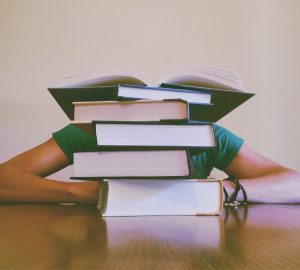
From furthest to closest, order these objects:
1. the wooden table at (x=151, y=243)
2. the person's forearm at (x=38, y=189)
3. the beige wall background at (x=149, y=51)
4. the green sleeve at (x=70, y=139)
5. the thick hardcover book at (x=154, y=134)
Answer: the beige wall background at (x=149, y=51) → the green sleeve at (x=70, y=139) → the person's forearm at (x=38, y=189) → the thick hardcover book at (x=154, y=134) → the wooden table at (x=151, y=243)

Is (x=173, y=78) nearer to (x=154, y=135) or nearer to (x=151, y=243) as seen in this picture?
(x=154, y=135)

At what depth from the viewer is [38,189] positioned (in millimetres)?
951

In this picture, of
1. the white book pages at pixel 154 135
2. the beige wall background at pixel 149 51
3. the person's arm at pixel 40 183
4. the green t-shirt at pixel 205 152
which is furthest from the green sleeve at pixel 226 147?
the white book pages at pixel 154 135

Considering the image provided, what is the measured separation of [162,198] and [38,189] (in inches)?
19.3

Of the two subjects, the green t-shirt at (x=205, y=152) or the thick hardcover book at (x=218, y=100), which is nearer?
the thick hardcover book at (x=218, y=100)

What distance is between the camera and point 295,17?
1590 mm

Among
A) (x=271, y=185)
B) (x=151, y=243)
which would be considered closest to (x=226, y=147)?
(x=271, y=185)

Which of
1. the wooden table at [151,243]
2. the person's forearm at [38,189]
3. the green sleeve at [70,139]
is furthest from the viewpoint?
the green sleeve at [70,139]

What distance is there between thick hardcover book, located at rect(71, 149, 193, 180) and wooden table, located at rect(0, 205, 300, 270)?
0.27 feet

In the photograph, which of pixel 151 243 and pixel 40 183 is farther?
pixel 40 183

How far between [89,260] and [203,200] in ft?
1.10

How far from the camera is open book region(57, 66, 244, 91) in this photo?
61 cm

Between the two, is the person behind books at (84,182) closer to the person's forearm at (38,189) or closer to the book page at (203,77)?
the person's forearm at (38,189)

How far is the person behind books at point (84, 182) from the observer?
87 centimetres
